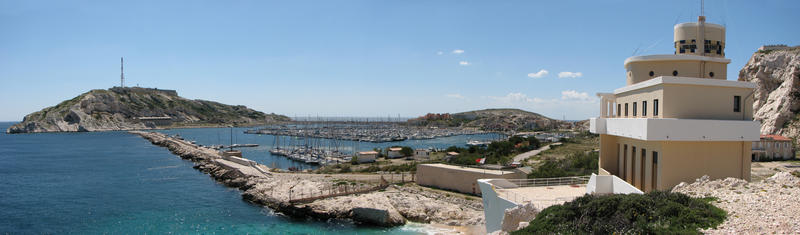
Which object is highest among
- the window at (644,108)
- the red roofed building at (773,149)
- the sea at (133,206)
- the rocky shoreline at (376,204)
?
the window at (644,108)

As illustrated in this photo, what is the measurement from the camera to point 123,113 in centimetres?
12256

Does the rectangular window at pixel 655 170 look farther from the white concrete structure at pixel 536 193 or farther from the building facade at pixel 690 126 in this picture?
the white concrete structure at pixel 536 193

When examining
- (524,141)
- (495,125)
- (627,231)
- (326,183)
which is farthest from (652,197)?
(495,125)

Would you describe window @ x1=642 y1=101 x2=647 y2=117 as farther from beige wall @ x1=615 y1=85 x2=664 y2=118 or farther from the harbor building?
the harbor building

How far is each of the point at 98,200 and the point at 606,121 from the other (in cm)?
3136

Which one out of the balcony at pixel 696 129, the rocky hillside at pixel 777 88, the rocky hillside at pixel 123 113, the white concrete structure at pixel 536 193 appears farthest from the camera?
the rocky hillside at pixel 123 113

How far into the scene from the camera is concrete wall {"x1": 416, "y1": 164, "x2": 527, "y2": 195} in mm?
23172

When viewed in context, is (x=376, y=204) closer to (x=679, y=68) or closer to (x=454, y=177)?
(x=454, y=177)

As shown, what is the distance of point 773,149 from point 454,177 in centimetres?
2786

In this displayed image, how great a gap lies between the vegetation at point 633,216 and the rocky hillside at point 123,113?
5183 inches

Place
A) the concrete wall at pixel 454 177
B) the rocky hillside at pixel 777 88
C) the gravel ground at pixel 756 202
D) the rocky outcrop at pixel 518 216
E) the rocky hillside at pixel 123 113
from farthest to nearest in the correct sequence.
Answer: the rocky hillside at pixel 123 113, the rocky hillside at pixel 777 88, the concrete wall at pixel 454 177, the rocky outcrop at pixel 518 216, the gravel ground at pixel 756 202

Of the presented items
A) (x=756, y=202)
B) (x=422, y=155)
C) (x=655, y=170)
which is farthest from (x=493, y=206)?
(x=422, y=155)

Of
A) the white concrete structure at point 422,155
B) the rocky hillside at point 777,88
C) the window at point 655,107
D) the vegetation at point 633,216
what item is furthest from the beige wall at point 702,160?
the rocky hillside at point 777,88

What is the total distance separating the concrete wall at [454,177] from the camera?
2317cm
